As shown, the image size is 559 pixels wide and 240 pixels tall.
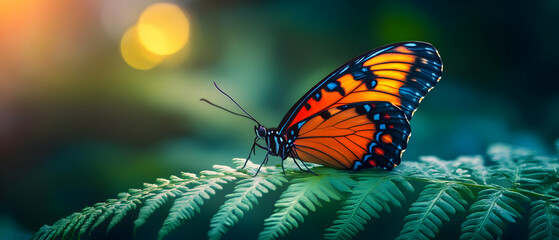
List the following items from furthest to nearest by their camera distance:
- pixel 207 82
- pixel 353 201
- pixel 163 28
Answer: pixel 163 28 < pixel 207 82 < pixel 353 201

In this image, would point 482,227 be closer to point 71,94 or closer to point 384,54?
point 384,54

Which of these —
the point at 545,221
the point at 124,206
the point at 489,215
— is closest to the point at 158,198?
the point at 124,206

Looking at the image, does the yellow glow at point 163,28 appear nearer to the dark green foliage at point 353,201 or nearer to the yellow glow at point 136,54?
the yellow glow at point 136,54

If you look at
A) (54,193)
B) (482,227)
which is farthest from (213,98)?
(482,227)

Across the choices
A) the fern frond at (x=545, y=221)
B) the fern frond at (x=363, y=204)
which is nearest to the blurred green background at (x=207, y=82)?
the fern frond at (x=363, y=204)

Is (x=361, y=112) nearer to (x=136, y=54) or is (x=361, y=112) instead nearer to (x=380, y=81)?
(x=380, y=81)

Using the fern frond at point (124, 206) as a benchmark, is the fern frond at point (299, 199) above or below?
above

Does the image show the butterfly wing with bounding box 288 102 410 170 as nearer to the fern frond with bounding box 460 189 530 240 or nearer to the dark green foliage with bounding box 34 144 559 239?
the dark green foliage with bounding box 34 144 559 239
